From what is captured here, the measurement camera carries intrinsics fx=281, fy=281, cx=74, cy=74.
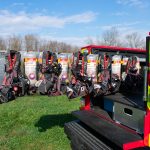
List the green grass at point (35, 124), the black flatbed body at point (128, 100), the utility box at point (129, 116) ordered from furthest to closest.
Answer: the green grass at point (35, 124) < the black flatbed body at point (128, 100) < the utility box at point (129, 116)

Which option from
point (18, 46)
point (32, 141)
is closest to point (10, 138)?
point (32, 141)

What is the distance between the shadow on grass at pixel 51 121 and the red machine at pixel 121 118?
55.9 inches

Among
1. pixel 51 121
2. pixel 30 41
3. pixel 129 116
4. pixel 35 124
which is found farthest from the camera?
pixel 30 41

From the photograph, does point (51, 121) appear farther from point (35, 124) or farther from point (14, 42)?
point (14, 42)

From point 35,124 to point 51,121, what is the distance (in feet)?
1.25

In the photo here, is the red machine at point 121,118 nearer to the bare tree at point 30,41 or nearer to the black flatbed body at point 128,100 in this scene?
the black flatbed body at point 128,100

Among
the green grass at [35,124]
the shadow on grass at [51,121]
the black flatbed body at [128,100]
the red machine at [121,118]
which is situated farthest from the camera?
the shadow on grass at [51,121]

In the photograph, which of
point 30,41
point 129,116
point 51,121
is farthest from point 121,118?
point 30,41

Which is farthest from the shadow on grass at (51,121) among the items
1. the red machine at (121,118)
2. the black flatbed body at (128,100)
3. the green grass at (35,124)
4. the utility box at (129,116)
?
the utility box at (129,116)

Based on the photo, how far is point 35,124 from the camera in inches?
245

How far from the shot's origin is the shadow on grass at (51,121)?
6.08 metres

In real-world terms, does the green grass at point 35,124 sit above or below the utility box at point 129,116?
below

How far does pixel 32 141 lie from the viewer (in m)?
5.24

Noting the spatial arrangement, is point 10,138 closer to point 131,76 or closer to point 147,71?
point 131,76
